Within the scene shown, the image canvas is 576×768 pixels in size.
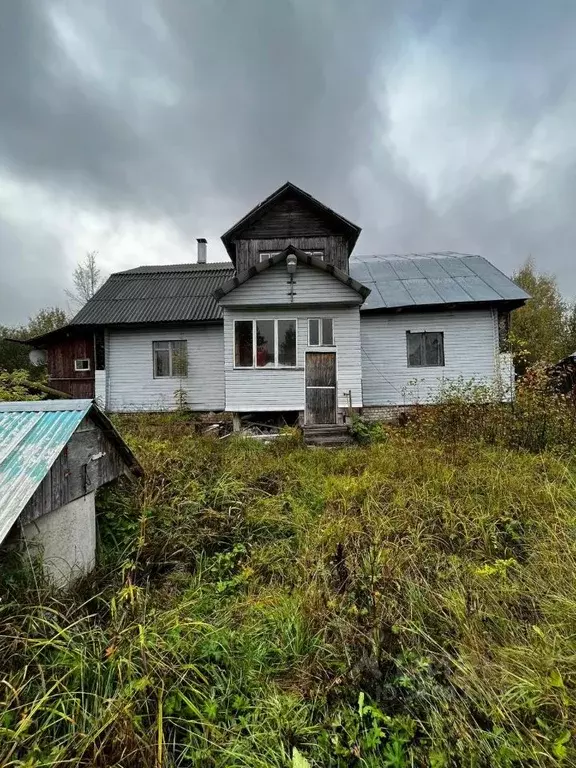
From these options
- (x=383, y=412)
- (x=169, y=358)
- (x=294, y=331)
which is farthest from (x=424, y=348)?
(x=169, y=358)

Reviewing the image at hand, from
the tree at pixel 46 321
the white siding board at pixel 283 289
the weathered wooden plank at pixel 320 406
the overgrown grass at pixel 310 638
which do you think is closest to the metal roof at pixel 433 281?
the white siding board at pixel 283 289

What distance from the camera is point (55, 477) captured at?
3.05 m

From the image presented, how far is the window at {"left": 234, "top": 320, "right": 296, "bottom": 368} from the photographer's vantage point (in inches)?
412

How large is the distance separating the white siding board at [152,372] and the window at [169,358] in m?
0.16

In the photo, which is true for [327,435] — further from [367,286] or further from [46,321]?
[46,321]

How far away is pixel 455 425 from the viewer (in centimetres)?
742

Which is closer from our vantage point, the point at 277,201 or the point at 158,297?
the point at 277,201

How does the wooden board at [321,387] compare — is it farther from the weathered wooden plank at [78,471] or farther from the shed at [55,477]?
the shed at [55,477]

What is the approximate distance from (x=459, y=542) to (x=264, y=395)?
737 cm

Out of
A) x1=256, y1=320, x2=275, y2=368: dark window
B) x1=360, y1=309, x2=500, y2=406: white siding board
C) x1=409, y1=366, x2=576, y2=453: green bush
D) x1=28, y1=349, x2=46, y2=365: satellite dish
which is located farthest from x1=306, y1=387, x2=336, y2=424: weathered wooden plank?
x1=28, y1=349, x2=46, y2=365: satellite dish

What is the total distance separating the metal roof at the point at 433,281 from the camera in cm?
1225

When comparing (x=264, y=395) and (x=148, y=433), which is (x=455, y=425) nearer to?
(x=264, y=395)

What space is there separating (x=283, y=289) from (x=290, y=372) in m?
2.40

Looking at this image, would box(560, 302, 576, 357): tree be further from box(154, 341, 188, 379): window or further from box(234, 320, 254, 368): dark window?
box(154, 341, 188, 379): window
